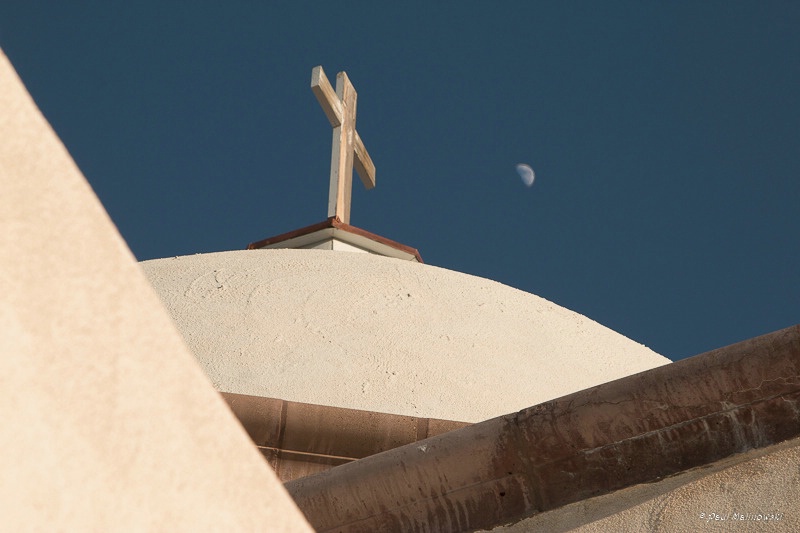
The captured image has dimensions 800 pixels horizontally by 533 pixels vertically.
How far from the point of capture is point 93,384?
1.24 metres

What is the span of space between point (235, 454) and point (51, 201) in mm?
366

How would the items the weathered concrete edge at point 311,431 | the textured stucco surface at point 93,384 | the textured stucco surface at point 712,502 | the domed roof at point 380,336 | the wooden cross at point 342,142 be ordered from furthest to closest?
the wooden cross at point 342,142 → the domed roof at point 380,336 → the weathered concrete edge at point 311,431 → the textured stucco surface at point 712,502 → the textured stucco surface at point 93,384

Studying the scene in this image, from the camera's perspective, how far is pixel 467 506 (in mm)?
3057

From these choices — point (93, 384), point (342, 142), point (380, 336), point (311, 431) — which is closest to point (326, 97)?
point (342, 142)

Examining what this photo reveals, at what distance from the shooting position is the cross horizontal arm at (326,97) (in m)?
9.57

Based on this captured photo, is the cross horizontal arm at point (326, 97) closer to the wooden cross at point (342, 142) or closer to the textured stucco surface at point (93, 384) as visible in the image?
the wooden cross at point (342, 142)

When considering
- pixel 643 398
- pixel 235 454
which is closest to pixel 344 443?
pixel 643 398

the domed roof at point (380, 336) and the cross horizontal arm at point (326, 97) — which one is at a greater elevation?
the cross horizontal arm at point (326, 97)

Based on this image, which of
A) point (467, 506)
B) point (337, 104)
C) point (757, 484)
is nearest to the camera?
point (757, 484)

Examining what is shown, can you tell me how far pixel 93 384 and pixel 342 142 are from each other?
8610 mm

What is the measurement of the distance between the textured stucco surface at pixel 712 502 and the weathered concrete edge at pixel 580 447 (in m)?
0.04

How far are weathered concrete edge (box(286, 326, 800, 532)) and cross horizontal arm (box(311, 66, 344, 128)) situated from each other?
21.8 ft

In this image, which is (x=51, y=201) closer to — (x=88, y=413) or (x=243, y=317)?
(x=88, y=413)

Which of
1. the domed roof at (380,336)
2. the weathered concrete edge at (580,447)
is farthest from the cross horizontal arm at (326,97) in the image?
the weathered concrete edge at (580,447)
